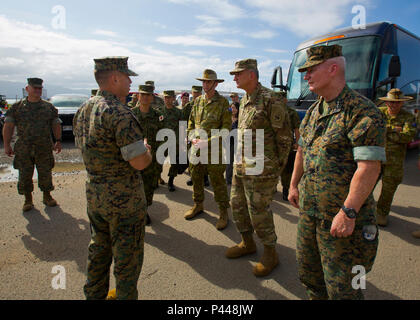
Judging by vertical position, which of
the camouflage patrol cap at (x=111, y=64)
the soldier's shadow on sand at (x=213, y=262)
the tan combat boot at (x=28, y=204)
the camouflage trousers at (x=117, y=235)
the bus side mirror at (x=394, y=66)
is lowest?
the soldier's shadow on sand at (x=213, y=262)

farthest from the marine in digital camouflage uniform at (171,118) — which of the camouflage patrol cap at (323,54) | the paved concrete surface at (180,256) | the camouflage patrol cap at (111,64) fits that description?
the camouflage patrol cap at (323,54)

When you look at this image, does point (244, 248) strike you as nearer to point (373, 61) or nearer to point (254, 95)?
point (254, 95)

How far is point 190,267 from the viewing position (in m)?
2.95

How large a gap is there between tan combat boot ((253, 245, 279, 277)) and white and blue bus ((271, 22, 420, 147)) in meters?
3.84

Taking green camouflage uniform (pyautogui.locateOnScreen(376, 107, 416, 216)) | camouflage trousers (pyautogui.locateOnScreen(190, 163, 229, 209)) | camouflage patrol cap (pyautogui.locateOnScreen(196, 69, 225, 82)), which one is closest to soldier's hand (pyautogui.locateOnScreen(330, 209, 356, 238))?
camouflage trousers (pyautogui.locateOnScreen(190, 163, 229, 209))

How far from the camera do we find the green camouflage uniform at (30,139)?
4242 mm

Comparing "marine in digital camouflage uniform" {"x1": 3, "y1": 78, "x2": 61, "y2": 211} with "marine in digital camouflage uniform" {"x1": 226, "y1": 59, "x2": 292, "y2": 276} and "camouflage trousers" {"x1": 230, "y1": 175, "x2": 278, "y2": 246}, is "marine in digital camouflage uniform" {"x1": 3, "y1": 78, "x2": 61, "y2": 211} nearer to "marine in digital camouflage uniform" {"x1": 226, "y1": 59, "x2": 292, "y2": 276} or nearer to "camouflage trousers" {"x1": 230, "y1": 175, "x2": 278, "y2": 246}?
"marine in digital camouflage uniform" {"x1": 226, "y1": 59, "x2": 292, "y2": 276}

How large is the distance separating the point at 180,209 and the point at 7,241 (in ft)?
8.07

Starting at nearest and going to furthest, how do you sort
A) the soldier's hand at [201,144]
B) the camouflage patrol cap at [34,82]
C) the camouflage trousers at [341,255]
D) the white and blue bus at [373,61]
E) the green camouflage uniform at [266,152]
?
the camouflage trousers at [341,255] → the green camouflage uniform at [266,152] → the soldier's hand at [201,144] → the camouflage patrol cap at [34,82] → the white and blue bus at [373,61]

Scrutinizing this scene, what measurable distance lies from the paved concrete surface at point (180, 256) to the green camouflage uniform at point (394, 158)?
16.0 inches

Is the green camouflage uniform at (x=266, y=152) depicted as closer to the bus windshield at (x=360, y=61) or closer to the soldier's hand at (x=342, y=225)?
the soldier's hand at (x=342, y=225)

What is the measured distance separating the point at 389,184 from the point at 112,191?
12.9 ft
